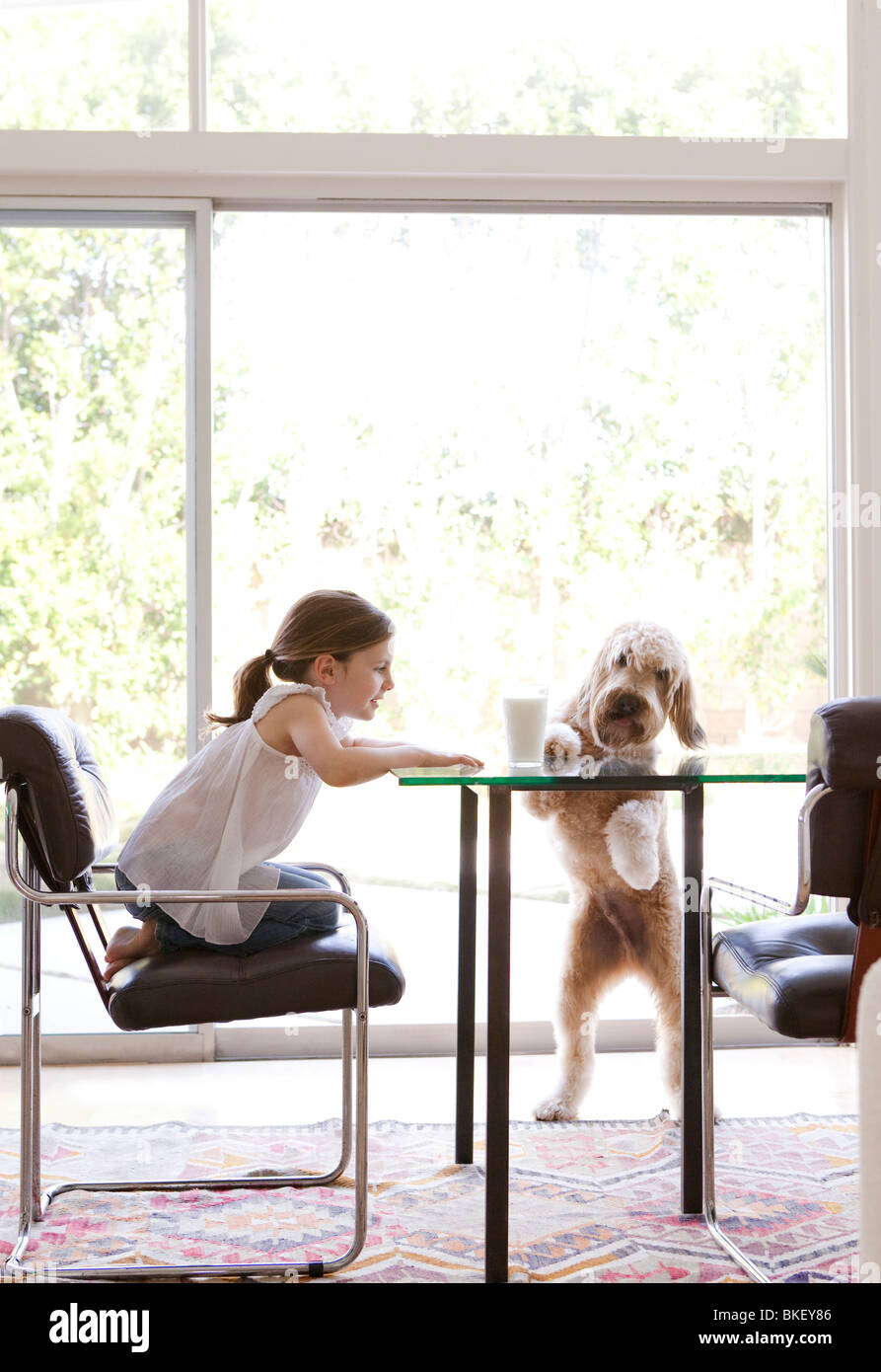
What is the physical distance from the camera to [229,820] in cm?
201

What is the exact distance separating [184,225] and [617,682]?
5.48 feet

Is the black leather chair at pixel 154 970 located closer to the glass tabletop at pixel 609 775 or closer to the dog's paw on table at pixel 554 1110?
the glass tabletop at pixel 609 775

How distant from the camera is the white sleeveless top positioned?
6.56 feet

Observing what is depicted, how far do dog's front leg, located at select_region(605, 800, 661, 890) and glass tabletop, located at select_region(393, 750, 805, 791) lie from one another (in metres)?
0.50

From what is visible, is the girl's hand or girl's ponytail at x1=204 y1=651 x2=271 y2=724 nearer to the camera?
the girl's hand

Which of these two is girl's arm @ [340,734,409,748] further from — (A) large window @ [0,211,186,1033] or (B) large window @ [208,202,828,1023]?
(A) large window @ [0,211,186,1033]

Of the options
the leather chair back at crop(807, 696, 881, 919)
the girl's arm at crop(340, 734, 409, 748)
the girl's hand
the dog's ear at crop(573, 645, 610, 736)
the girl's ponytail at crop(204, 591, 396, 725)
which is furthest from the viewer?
the dog's ear at crop(573, 645, 610, 736)

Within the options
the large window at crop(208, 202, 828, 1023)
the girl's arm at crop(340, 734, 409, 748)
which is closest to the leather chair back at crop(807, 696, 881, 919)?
the girl's arm at crop(340, 734, 409, 748)

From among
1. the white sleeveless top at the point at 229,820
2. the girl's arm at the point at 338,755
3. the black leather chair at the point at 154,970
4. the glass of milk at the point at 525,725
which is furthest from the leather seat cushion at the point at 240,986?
the glass of milk at the point at 525,725

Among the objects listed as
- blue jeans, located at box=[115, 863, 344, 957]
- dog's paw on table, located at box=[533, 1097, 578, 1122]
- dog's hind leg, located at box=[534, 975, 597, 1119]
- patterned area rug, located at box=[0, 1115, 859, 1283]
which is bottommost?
patterned area rug, located at box=[0, 1115, 859, 1283]

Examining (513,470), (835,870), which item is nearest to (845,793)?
(835,870)

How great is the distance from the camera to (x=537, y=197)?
10.2ft

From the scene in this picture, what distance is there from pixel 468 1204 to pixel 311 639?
101 centimetres

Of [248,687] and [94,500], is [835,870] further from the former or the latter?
[94,500]
